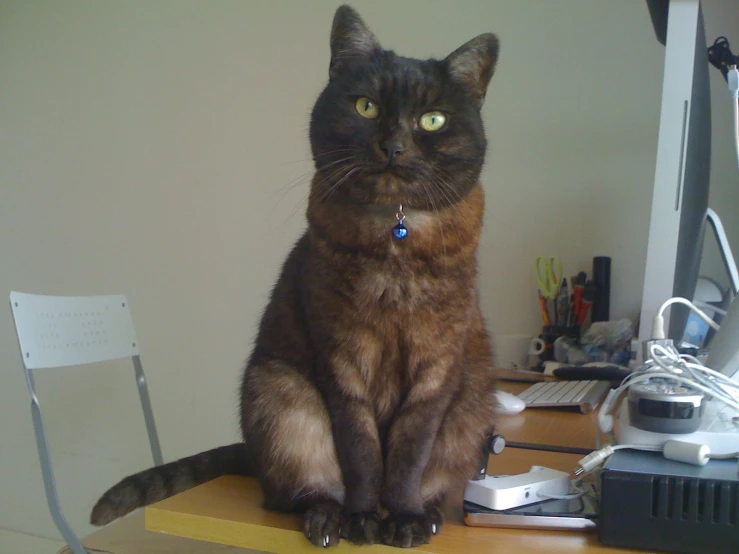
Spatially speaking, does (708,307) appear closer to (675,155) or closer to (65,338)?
(675,155)

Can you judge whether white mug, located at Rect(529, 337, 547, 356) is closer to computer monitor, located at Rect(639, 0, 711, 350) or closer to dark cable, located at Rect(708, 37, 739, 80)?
computer monitor, located at Rect(639, 0, 711, 350)

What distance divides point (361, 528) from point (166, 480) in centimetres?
33

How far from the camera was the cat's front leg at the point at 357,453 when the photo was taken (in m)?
0.63

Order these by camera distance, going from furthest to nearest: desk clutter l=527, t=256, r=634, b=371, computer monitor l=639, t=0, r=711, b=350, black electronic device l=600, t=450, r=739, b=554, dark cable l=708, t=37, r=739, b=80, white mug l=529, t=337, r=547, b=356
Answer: white mug l=529, t=337, r=547, b=356, desk clutter l=527, t=256, r=634, b=371, dark cable l=708, t=37, r=739, b=80, computer monitor l=639, t=0, r=711, b=350, black electronic device l=600, t=450, r=739, b=554

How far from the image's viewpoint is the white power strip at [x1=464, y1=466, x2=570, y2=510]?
600mm

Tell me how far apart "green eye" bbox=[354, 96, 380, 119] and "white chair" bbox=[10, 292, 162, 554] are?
95 cm

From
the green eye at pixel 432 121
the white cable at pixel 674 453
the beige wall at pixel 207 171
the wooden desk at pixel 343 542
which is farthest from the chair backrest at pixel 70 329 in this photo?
the white cable at pixel 674 453

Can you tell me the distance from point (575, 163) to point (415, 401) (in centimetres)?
102

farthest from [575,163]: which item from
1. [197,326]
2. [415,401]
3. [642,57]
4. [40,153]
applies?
[40,153]

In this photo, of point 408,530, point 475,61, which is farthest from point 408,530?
point 475,61

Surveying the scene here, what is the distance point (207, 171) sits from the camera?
1938 mm

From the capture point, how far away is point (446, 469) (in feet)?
2.33

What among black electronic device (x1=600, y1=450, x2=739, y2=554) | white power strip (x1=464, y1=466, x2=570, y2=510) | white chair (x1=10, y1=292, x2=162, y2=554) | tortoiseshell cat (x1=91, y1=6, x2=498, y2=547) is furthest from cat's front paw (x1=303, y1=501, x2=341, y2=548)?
white chair (x1=10, y1=292, x2=162, y2=554)

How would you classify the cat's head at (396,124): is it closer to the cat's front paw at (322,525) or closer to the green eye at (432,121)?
the green eye at (432,121)
